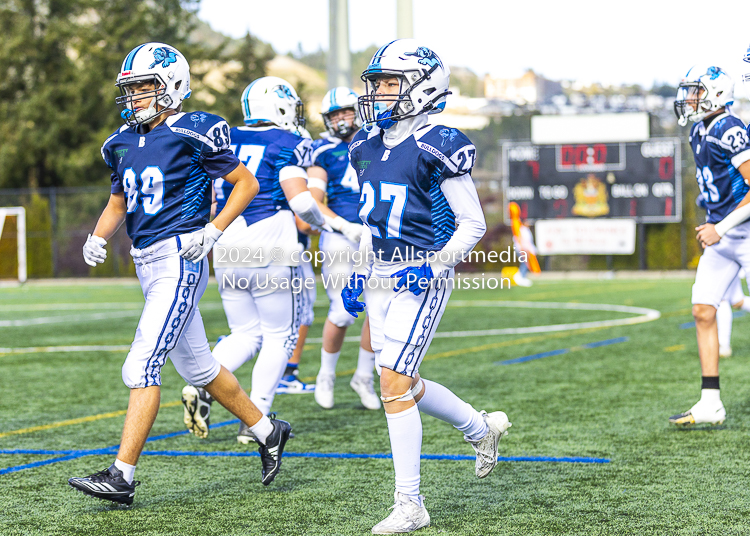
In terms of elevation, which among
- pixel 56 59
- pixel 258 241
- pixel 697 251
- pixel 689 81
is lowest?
pixel 697 251

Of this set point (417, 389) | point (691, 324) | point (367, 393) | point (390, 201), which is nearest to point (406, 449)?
point (417, 389)

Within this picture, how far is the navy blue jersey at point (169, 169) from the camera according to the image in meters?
4.09

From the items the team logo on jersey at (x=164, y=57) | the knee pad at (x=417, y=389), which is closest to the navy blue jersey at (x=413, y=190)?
the knee pad at (x=417, y=389)

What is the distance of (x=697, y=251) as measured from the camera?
2627 cm

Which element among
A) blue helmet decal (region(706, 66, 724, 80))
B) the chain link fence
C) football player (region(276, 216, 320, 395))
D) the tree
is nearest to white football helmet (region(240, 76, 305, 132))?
football player (region(276, 216, 320, 395))

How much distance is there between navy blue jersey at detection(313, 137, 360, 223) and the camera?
650cm

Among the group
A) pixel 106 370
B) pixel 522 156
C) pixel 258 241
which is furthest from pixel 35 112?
pixel 258 241

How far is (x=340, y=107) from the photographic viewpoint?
6.41 m

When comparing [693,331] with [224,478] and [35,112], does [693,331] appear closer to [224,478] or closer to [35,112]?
[224,478]

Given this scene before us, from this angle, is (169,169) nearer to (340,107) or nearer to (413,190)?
(413,190)

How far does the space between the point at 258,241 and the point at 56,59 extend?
36882mm

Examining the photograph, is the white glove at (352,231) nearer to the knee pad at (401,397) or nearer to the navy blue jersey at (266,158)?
the navy blue jersey at (266,158)

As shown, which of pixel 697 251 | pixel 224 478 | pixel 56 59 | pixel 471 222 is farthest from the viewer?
pixel 56 59

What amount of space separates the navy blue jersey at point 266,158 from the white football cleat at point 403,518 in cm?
225
